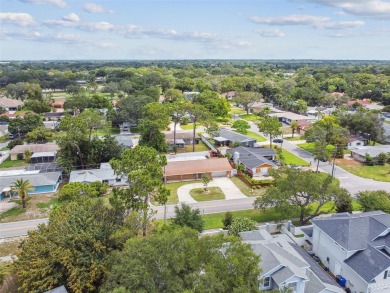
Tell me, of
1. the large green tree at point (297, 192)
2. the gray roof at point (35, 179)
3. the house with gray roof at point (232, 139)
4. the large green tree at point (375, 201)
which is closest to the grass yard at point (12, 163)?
the gray roof at point (35, 179)

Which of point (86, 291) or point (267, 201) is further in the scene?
point (267, 201)

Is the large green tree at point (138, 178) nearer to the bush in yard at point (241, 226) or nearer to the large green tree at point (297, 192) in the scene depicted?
the bush in yard at point (241, 226)

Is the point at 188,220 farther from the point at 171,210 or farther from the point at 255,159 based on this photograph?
the point at 255,159

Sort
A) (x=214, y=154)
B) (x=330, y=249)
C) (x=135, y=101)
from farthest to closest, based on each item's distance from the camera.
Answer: (x=135, y=101) < (x=214, y=154) < (x=330, y=249)

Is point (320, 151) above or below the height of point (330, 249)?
above

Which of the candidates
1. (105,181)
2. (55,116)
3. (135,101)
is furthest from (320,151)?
(55,116)

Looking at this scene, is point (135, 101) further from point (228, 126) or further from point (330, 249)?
point (330, 249)

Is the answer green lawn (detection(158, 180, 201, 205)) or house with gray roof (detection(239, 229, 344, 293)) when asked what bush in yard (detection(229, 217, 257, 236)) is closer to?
house with gray roof (detection(239, 229, 344, 293))

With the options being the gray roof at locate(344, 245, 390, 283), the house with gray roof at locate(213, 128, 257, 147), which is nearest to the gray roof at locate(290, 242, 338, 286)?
the gray roof at locate(344, 245, 390, 283)
